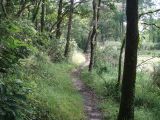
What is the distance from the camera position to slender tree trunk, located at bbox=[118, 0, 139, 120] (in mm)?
9242

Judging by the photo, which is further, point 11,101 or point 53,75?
point 53,75

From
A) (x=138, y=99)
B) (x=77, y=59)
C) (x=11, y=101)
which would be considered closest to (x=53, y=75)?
(x=138, y=99)

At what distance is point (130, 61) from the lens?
9.59 m

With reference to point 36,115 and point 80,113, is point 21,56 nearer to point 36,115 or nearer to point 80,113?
point 36,115

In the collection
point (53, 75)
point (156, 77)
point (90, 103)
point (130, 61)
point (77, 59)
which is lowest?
point (90, 103)

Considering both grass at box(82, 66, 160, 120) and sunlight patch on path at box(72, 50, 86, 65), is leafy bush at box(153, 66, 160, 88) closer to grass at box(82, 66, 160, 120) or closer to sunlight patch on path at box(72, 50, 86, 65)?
grass at box(82, 66, 160, 120)

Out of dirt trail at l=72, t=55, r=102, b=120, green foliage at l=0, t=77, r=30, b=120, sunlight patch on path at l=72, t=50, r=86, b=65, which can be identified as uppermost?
green foliage at l=0, t=77, r=30, b=120

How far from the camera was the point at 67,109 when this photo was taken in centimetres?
1031

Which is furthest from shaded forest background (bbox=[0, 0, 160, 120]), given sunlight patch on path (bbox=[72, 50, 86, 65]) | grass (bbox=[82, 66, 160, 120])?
sunlight patch on path (bbox=[72, 50, 86, 65])

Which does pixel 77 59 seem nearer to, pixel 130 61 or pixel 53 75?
pixel 53 75

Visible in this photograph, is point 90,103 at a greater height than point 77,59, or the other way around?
point 77,59

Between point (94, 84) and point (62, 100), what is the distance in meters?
7.19

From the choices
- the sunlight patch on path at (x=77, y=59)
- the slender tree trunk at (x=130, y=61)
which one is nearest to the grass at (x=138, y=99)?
the slender tree trunk at (x=130, y=61)

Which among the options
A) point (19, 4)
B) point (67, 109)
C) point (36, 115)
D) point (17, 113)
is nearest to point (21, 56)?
point (17, 113)
